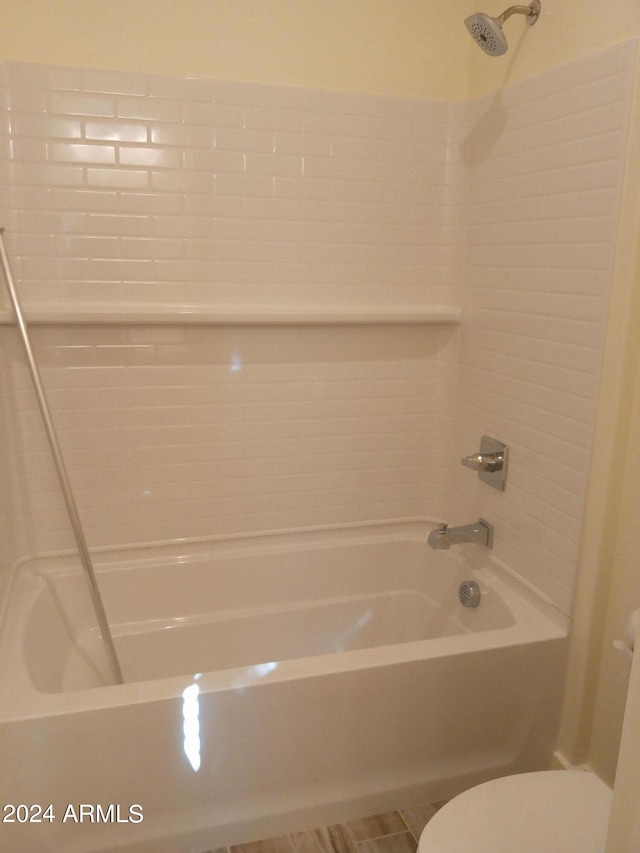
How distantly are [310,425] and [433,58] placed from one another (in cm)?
120

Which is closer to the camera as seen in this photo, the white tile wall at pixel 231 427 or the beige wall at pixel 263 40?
the beige wall at pixel 263 40

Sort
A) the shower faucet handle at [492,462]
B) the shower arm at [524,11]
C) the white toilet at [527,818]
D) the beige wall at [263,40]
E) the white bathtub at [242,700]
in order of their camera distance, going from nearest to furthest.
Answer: the white toilet at [527,818] < the white bathtub at [242,700] < the shower arm at [524,11] < the beige wall at [263,40] < the shower faucet handle at [492,462]

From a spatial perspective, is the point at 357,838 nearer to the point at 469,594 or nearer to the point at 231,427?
the point at 469,594

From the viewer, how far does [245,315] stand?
1.94 meters

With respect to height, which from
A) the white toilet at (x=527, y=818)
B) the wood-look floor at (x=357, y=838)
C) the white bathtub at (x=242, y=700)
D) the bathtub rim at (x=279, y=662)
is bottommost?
the wood-look floor at (x=357, y=838)

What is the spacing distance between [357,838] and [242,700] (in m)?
0.50

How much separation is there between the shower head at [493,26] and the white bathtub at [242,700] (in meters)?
1.39

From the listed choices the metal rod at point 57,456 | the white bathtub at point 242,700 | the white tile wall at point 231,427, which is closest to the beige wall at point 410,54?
the white bathtub at point 242,700

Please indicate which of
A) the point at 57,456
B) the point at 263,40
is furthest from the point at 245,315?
the point at 263,40

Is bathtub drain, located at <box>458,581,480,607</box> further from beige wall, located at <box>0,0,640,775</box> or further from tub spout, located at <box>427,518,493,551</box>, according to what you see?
beige wall, located at <box>0,0,640,775</box>

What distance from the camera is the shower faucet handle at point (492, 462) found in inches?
74.1

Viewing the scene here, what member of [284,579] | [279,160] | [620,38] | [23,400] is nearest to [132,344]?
[23,400]

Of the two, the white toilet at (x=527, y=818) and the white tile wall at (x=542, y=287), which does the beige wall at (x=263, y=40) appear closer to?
the white tile wall at (x=542, y=287)

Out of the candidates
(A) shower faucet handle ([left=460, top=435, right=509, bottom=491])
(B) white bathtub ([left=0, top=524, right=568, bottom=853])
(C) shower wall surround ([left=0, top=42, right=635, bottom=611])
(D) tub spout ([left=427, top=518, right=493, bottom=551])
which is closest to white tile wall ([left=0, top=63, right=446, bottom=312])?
(C) shower wall surround ([left=0, top=42, right=635, bottom=611])
